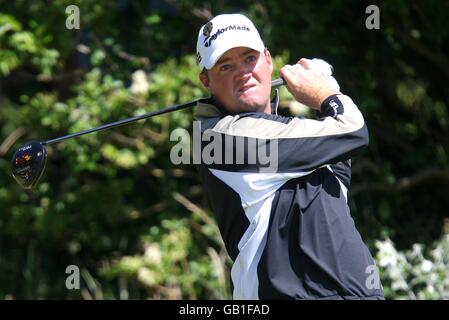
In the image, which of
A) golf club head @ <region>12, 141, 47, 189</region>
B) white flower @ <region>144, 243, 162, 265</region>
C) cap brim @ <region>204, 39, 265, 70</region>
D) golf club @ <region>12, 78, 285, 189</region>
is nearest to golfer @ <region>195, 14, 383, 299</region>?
cap brim @ <region>204, 39, 265, 70</region>

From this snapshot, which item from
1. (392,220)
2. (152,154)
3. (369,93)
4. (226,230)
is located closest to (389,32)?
(369,93)

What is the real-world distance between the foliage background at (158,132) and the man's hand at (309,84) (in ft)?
8.58

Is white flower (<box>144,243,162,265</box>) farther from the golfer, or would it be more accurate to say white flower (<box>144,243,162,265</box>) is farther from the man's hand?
the man's hand

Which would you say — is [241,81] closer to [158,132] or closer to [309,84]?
[309,84]

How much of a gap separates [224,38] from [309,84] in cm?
32

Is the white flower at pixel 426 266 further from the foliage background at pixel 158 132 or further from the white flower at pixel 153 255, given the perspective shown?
the white flower at pixel 153 255

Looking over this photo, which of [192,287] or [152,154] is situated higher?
[152,154]

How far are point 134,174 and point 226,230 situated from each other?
12.2 feet

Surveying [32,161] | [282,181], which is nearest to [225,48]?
[282,181]

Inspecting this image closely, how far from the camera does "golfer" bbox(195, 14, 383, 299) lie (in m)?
2.94

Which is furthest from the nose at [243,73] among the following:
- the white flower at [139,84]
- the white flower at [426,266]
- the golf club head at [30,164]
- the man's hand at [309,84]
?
the white flower at [139,84]

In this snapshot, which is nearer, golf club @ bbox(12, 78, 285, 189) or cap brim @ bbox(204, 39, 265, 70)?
cap brim @ bbox(204, 39, 265, 70)
